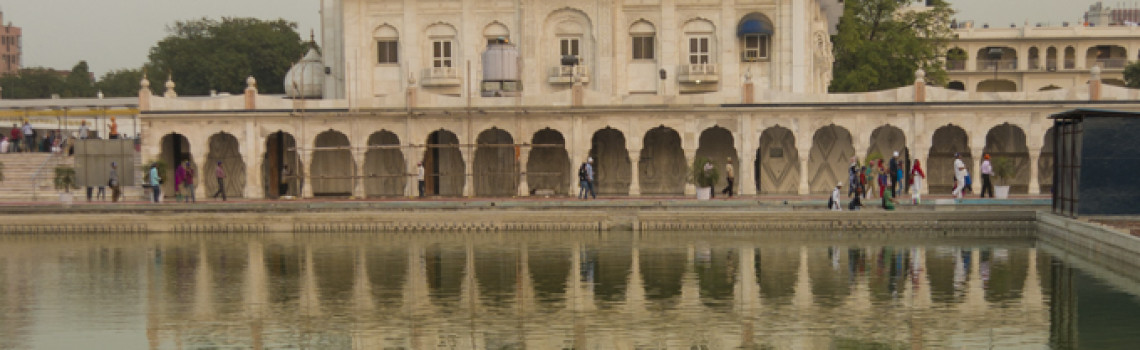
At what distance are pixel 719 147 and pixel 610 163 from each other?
3411mm

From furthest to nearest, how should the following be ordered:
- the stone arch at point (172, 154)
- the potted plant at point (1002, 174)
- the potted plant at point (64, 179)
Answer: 1. the stone arch at point (172, 154)
2. the potted plant at point (64, 179)
3. the potted plant at point (1002, 174)

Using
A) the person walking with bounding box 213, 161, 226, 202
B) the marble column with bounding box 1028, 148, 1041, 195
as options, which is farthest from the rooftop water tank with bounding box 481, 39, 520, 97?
the marble column with bounding box 1028, 148, 1041, 195

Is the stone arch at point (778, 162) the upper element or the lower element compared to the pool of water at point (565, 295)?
upper

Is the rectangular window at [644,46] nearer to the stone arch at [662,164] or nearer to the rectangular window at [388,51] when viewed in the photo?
the stone arch at [662,164]

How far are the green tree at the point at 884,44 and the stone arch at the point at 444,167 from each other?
2008 centimetres

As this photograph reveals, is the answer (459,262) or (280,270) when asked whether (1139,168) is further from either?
(280,270)

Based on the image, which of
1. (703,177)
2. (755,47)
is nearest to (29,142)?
(703,177)

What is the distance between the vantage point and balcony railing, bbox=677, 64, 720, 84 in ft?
149

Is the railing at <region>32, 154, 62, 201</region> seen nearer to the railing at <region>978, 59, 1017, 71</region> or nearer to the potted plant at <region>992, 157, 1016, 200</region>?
the potted plant at <region>992, 157, 1016, 200</region>

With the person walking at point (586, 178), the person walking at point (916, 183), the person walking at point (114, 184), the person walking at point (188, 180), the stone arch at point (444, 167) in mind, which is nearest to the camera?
the person walking at point (916, 183)

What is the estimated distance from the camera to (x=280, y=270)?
28500 millimetres

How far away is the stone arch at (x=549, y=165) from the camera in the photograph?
43.8 meters

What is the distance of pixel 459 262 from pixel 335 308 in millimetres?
6462

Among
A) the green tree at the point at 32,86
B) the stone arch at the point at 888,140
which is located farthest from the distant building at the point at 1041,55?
the green tree at the point at 32,86
